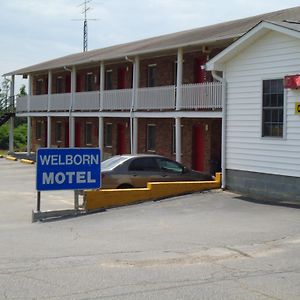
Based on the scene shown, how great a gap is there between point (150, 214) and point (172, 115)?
32.3 ft

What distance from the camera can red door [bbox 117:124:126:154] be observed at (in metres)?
32.5

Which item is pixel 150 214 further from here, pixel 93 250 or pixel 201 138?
pixel 201 138

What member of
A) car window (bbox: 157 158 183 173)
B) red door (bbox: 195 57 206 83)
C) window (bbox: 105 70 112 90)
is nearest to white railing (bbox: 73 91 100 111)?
window (bbox: 105 70 112 90)

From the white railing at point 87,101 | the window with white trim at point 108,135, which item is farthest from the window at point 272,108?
the window with white trim at point 108,135

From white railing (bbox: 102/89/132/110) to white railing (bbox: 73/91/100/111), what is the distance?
1028 millimetres

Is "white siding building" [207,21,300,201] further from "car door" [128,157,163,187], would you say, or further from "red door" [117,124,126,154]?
"red door" [117,124,126,154]

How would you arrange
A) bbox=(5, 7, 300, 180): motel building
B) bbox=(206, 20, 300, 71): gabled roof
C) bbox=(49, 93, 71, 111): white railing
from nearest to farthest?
bbox=(206, 20, 300, 71): gabled roof → bbox=(5, 7, 300, 180): motel building → bbox=(49, 93, 71, 111): white railing

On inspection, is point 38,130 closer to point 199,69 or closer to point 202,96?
point 199,69

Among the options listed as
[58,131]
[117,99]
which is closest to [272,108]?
[117,99]

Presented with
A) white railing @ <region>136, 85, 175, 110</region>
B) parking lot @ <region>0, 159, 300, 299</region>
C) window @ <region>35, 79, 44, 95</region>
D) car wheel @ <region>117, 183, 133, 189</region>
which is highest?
window @ <region>35, 79, 44, 95</region>

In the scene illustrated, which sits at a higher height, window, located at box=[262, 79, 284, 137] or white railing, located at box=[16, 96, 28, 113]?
white railing, located at box=[16, 96, 28, 113]

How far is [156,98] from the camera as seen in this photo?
24.6 meters

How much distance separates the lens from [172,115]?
2319 centimetres

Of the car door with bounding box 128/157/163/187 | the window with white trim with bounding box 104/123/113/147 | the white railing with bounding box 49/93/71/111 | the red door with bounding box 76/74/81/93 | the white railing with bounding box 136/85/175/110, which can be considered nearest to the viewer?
the car door with bounding box 128/157/163/187
